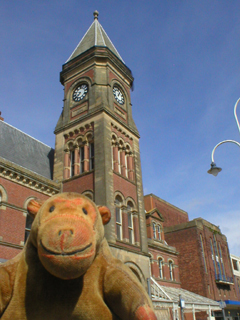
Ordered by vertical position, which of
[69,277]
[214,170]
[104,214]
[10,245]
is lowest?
[69,277]

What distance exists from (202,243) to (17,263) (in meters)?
31.6

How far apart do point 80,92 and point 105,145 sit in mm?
5942

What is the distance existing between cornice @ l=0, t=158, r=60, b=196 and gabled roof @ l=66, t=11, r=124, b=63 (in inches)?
462

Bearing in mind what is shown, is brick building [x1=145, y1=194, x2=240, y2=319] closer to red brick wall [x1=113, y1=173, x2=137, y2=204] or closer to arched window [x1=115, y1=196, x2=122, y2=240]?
red brick wall [x1=113, y1=173, x2=137, y2=204]

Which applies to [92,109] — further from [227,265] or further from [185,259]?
[227,265]

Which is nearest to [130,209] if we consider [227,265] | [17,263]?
[17,263]

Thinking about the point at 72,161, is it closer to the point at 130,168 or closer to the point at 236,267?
the point at 130,168

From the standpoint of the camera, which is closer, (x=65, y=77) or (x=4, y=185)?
(x=4, y=185)

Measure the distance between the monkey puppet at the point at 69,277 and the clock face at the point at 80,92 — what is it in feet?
61.0

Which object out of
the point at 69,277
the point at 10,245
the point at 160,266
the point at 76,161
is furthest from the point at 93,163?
the point at 69,277

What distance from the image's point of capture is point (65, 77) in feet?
74.3

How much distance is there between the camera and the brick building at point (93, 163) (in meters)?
14.8

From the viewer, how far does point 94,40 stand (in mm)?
23188

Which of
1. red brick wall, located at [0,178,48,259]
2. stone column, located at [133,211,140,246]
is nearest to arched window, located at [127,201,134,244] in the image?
stone column, located at [133,211,140,246]
